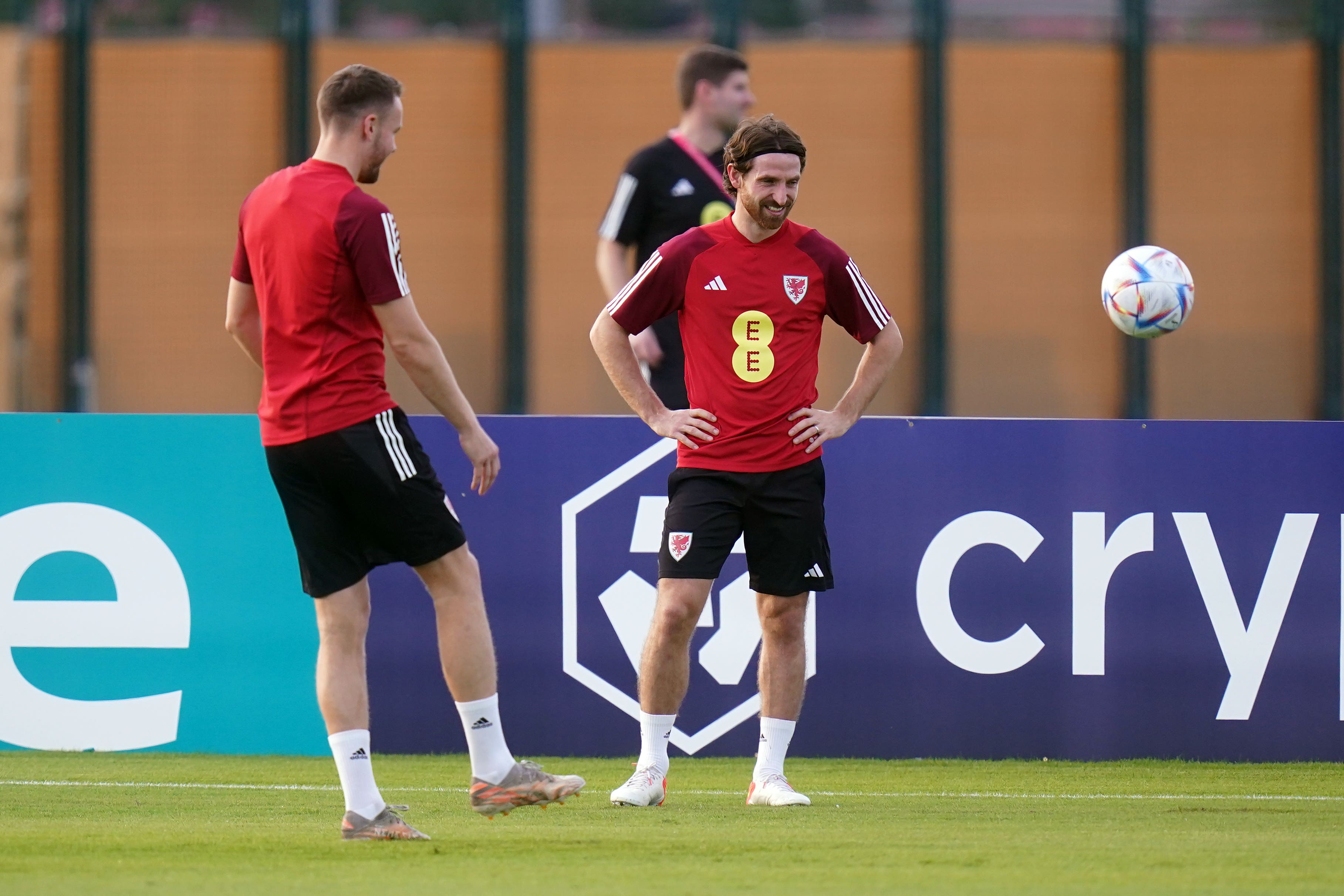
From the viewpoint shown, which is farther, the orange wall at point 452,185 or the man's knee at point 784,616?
the orange wall at point 452,185

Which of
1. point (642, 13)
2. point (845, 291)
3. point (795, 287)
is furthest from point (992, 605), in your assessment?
point (642, 13)

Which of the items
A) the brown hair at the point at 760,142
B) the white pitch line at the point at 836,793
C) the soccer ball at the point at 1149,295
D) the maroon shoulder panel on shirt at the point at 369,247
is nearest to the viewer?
the maroon shoulder panel on shirt at the point at 369,247

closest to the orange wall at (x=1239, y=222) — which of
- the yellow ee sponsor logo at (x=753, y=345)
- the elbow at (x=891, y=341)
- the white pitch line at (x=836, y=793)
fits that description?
the white pitch line at (x=836, y=793)

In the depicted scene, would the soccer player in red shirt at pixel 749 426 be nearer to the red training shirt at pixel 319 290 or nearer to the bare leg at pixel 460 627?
the bare leg at pixel 460 627

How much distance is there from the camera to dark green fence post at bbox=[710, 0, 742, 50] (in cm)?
1123

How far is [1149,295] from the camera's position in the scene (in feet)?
20.1

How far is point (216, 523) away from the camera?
643 centimetres

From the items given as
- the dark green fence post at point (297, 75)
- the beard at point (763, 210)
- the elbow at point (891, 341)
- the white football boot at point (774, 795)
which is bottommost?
the white football boot at point (774, 795)

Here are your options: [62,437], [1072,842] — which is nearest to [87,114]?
[62,437]

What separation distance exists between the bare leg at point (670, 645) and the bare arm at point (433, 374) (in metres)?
0.98

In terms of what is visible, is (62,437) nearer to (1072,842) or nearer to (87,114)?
(1072,842)

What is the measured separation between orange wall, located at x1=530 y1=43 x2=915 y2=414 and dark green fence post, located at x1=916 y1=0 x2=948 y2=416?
9cm

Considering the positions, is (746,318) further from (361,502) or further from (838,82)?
(838,82)

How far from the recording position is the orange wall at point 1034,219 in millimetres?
11500
